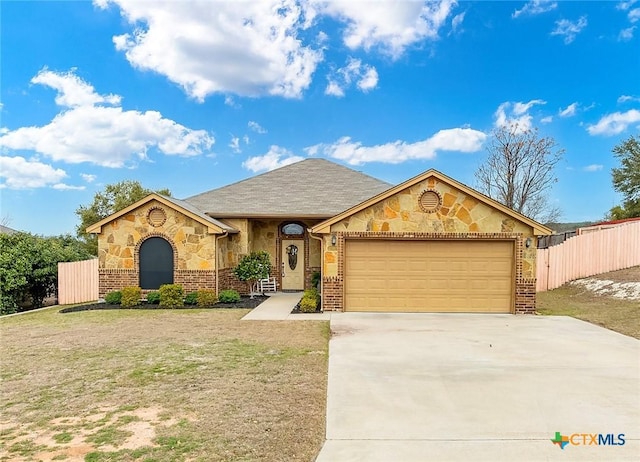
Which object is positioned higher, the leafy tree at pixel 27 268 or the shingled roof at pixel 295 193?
the shingled roof at pixel 295 193

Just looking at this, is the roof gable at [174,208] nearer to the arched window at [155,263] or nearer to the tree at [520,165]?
the arched window at [155,263]

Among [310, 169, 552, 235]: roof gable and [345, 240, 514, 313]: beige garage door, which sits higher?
[310, 169, 552, 235]: roof gable

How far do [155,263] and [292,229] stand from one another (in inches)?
208

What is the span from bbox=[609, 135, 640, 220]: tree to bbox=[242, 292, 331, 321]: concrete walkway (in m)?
31.3

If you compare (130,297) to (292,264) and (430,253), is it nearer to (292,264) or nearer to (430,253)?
(292,264)

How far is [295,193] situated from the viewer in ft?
54.9

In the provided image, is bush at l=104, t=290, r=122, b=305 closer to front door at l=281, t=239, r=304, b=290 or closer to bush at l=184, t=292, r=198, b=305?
bush at l=184, t=292, r=198, b=305

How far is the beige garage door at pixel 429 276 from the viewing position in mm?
11859

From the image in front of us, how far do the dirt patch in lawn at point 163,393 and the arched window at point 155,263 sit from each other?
412 centimetres

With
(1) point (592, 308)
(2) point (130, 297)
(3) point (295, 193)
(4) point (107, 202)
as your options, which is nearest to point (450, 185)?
(1) point (592, 308)

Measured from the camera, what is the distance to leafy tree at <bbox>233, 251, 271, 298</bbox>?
14.2m

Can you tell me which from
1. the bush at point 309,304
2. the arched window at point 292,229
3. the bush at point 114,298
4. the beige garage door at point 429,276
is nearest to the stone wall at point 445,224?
the beige garage door at point 429,276

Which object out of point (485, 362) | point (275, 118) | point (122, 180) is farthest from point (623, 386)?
point (122, 180)

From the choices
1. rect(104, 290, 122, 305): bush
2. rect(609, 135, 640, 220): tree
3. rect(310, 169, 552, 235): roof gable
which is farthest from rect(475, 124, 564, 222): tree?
rect(104, 290, 122, 305): bush
